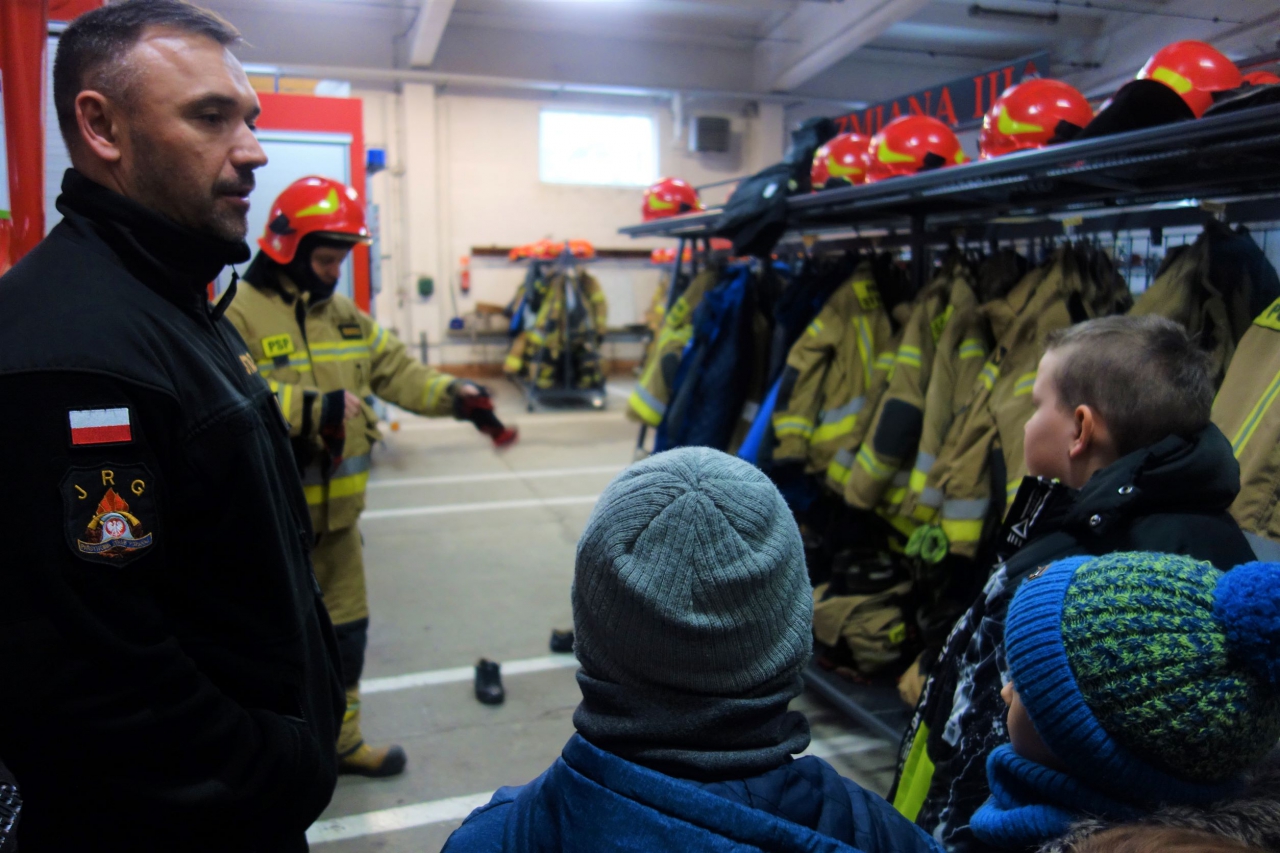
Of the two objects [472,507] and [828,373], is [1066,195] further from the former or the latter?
[472,507]

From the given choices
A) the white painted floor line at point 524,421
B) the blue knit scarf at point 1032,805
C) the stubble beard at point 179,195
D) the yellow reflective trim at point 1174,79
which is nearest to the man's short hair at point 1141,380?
the blue knit scarf at point 1032,805

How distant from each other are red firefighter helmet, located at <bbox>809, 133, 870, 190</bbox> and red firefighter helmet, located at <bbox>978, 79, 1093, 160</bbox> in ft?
2.16

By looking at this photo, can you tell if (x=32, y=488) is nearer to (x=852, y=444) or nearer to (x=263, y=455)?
(x=263, y=455)

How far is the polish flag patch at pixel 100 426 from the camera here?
3.34 ft

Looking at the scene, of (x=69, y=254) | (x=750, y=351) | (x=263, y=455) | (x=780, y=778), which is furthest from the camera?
(x=750, y=351)

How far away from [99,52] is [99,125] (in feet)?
0.33

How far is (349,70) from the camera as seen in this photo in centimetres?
1134

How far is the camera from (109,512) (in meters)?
1.03

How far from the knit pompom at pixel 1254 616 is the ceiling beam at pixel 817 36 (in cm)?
982

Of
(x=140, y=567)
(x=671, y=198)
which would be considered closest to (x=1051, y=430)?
(x=140, y=567)

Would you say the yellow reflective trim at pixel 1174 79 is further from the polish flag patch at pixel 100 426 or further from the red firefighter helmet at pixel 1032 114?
the polish flag patch at pixel 100 426

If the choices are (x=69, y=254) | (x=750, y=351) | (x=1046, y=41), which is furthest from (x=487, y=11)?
(x=69, y=254)

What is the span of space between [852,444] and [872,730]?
103 centimetres

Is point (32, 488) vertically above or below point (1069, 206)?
below
